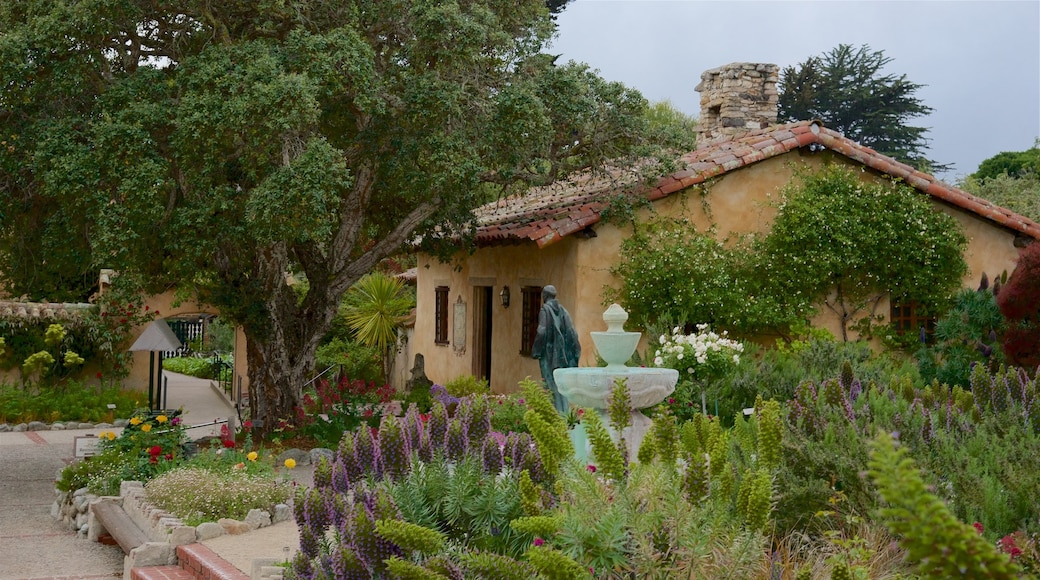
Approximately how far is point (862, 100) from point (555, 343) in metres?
27.8

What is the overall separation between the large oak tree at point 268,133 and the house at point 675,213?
108 cm

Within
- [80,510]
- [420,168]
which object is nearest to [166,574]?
[80,510]

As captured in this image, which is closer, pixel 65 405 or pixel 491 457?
pixel 491 457

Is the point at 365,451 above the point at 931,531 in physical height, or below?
below

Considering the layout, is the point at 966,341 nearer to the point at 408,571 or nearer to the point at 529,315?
the point at 529,315

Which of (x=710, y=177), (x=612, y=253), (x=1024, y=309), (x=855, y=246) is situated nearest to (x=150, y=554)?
(x=612, y=253)

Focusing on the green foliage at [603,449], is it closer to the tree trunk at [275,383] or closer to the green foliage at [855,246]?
the tree trunk at [275,383]

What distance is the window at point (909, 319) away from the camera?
53.8 feet

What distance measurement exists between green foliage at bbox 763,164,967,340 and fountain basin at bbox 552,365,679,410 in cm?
790

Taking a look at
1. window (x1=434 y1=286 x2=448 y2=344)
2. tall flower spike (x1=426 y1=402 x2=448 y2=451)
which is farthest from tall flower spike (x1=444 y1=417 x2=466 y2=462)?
window (x1=434 y1=286 x2=448 y2=344)

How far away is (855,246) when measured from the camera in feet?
51.9

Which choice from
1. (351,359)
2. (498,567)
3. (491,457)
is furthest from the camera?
(351,359)

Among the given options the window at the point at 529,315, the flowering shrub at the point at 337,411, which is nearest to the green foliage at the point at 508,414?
the flowering shrub at the point at 337,411

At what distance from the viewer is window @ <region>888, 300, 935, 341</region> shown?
16.4 m
